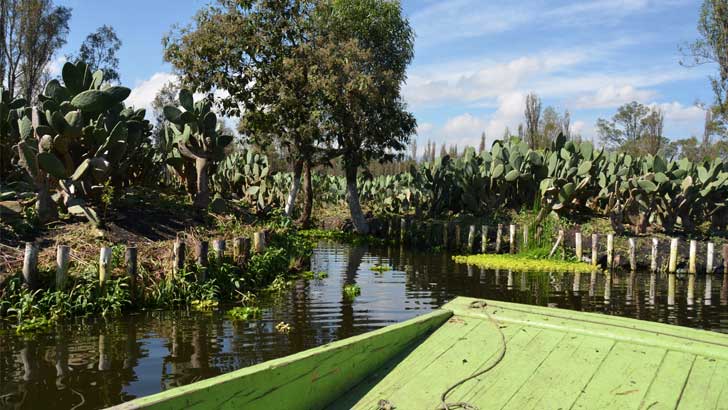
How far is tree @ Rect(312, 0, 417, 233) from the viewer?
1794cm

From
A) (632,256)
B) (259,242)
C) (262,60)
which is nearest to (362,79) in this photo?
(262,60)

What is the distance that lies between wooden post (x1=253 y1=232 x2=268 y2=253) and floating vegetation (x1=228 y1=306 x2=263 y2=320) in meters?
2.82

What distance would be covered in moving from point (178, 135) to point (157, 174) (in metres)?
3.34

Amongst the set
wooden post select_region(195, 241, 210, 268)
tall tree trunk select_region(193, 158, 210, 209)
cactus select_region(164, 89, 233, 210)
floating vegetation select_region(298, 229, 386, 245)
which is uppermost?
cactus select_region(164, 89, 233, 210)

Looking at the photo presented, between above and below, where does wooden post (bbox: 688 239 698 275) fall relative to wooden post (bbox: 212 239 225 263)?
below

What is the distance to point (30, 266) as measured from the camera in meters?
7.85

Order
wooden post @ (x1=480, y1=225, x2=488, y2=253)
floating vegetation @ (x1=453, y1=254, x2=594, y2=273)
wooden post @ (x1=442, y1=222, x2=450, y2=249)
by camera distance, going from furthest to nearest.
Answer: wooden post @ (x1=442, y1=222, x2=450, y2=249)
wooden post @ (x1=480, y1=225, x2=488, y2=253)
floating vegetation @ (x1=453, y1=254, x2=594, y2=273)

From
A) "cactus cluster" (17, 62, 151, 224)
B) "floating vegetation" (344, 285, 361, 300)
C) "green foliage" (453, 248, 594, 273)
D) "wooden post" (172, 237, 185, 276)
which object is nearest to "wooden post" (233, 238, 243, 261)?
"wooden post" (172, 237, 185, 276)

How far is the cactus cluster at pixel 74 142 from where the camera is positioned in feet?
33.2

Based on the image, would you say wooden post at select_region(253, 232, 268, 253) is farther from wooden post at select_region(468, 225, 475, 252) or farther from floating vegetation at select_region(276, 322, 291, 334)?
wooden post at select_region(468, 225, 475, 252)

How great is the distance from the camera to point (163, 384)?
586cm

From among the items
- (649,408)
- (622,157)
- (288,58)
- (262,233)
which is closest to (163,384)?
(649,408)

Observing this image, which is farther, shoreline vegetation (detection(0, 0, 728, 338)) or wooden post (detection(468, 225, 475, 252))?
wooden post (detection(468, 225, 475, 252))

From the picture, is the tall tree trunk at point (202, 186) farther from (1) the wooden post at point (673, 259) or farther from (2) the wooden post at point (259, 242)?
(1) the wooden post at point (673, 259)
